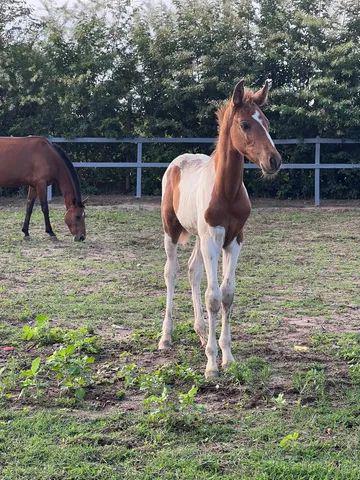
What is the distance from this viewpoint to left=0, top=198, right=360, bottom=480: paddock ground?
3531 mm

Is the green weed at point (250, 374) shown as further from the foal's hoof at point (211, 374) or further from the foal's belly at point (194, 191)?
the foal's belly at point (194, 191)

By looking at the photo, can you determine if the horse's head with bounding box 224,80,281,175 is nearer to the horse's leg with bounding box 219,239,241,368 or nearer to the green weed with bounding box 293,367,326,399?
A: the horse's leg with bounding box 219,239,241,368

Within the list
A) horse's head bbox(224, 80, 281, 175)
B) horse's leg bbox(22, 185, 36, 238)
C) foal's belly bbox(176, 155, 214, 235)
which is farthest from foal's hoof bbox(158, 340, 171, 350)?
horse's leg bbox(22, 185, 36, 238)

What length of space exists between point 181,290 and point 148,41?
1095 cm

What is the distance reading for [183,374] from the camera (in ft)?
15.7

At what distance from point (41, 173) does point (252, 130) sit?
727cm

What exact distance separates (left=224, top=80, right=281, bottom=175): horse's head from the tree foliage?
37.0ft

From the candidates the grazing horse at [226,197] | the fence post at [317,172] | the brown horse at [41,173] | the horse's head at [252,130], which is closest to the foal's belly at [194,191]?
the grazing horse at [226,197]

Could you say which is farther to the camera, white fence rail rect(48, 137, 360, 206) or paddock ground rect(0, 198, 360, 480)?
white fence rail rect(48, 137, 360, 206)

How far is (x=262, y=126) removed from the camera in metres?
5.00

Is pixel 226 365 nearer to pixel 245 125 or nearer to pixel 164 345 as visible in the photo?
pixel 164 345

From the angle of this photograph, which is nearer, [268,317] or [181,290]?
[268,317]

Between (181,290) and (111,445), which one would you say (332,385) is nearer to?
(111,445)

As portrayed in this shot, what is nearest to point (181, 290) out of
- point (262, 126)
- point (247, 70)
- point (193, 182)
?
point (193, 182)
